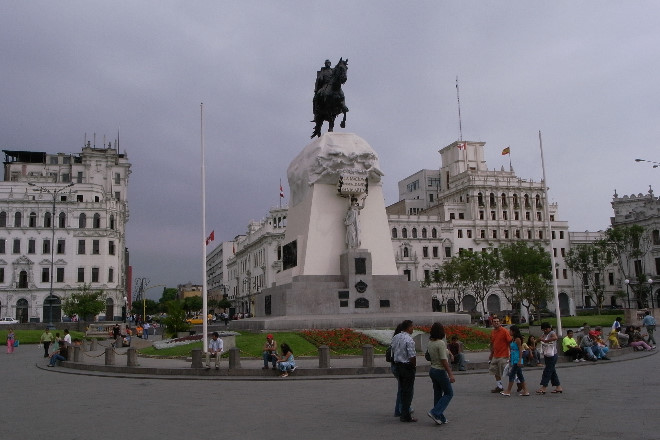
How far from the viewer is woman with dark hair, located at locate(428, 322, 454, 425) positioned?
1017 cm

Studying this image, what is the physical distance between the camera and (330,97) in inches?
1236

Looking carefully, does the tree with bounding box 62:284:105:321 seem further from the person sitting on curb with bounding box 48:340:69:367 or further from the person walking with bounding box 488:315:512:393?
the person walking with bounding box 488:315:512:393

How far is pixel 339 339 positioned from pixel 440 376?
1308cm

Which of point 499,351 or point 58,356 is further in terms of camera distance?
point 58,356

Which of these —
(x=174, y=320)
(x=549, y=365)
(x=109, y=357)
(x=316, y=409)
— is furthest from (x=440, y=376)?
(x=174, y=320)

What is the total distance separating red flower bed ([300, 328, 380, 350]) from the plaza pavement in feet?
16.3

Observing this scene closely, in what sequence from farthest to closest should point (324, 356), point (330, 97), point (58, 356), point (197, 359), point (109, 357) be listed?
point (330, 97)
point (58, 356)
point (109, 357)
point (197, 359)
point (324, 356)

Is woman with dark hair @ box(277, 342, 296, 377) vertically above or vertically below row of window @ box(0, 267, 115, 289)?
below

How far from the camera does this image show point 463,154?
302 ft

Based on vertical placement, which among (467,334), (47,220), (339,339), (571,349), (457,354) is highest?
(47,220)

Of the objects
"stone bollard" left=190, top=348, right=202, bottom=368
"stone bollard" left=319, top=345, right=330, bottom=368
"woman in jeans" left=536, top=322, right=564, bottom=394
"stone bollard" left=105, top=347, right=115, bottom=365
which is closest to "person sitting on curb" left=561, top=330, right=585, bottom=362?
"woman in jeans" left=536, top=322, right=564, bottom=394

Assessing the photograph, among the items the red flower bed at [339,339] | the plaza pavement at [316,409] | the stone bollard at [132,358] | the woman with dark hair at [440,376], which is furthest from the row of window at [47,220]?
the woman with dark hair at [440,376]

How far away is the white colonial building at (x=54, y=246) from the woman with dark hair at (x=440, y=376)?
223 feet

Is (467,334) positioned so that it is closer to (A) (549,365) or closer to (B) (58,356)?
(A) (549,365)
